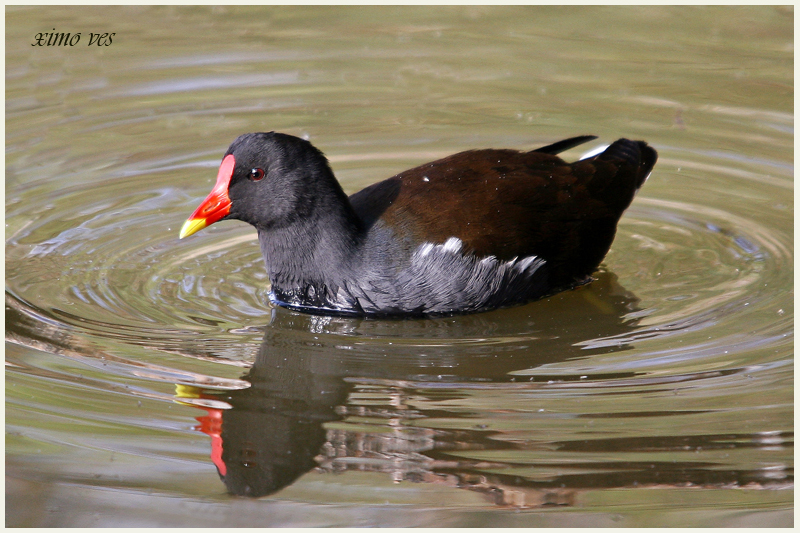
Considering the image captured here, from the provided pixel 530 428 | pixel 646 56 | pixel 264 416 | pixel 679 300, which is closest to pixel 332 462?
pixel 264 416

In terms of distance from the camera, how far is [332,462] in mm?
3381

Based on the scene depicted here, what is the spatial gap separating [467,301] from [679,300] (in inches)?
39.1

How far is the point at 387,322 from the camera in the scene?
4.48 meters

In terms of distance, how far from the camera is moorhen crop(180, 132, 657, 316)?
4.46m

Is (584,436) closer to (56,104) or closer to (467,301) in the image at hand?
(467,301)
